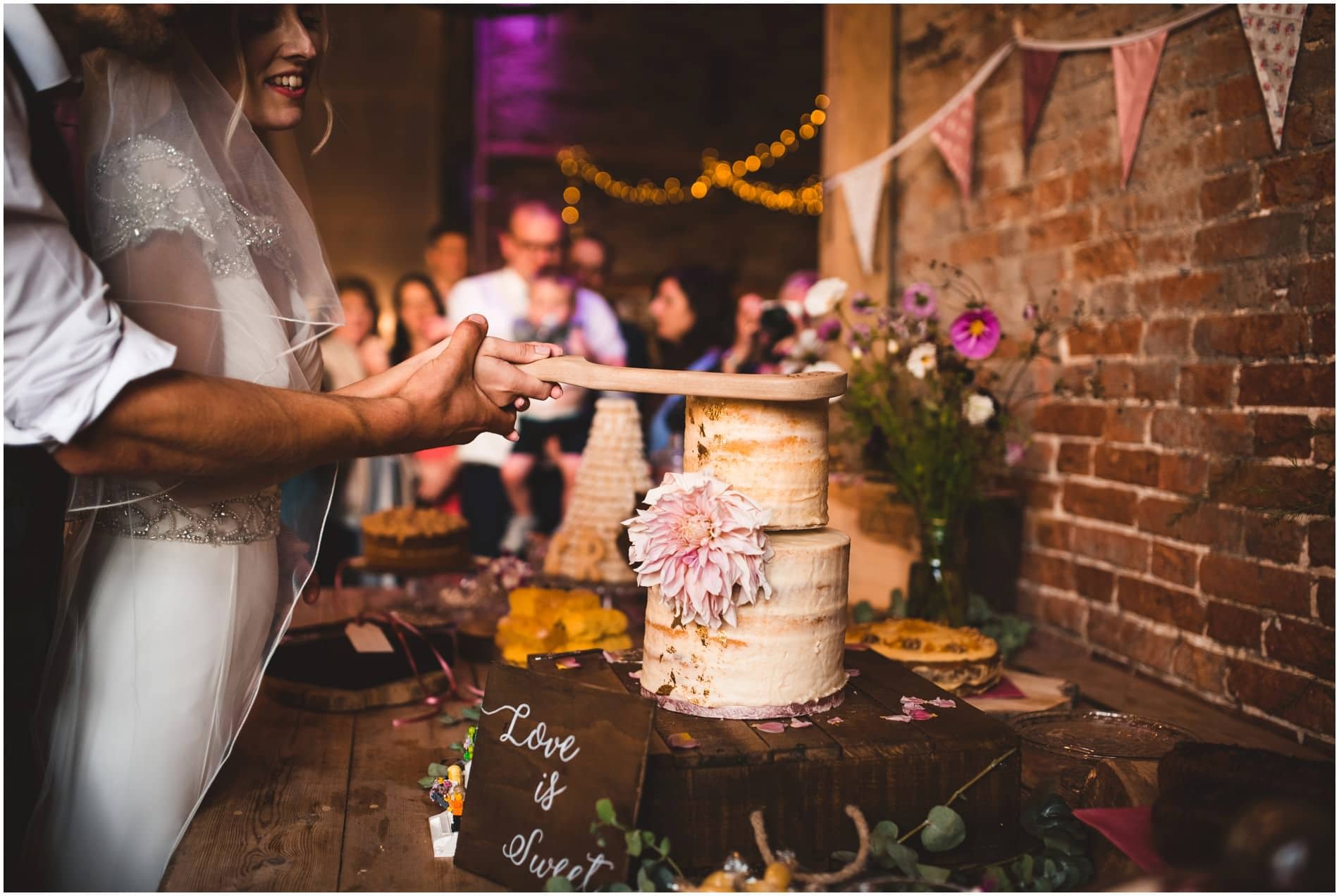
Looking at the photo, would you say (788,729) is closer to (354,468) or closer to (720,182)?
(354,468)

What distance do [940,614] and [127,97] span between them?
1.93 m

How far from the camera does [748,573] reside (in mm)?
1309

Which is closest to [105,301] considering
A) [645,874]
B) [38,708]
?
[38,708]

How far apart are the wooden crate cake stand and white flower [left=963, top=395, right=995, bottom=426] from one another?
0.97m

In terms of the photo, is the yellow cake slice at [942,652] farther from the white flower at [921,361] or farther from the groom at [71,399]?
the groom at [71,399]

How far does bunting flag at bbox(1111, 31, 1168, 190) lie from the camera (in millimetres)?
2322

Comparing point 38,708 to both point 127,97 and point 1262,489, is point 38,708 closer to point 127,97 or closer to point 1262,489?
point 127,97

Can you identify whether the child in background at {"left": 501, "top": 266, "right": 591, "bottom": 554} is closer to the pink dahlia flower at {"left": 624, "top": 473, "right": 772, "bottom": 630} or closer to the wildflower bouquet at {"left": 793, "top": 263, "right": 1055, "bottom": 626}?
the wildflower bouquet at {"left": 793, "top": 263, "right": 1055, "bottom": 626}

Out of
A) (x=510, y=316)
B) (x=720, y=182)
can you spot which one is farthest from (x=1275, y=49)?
(x=720, y=182)

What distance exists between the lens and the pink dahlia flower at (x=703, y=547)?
131cm

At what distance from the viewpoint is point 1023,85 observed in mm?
2816

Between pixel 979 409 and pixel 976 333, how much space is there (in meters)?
0.17

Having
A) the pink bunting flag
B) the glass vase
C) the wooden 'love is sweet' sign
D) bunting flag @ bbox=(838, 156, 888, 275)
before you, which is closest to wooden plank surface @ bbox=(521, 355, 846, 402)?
Result: the wooden 'love is sweet' sign

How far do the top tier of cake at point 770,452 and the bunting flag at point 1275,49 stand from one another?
1.22 m
